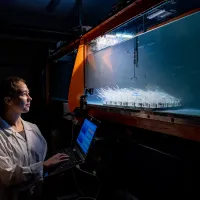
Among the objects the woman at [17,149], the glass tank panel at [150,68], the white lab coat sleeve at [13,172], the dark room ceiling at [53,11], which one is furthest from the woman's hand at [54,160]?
the dark room ceiling at [53,11]

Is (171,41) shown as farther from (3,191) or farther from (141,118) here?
(3,191)

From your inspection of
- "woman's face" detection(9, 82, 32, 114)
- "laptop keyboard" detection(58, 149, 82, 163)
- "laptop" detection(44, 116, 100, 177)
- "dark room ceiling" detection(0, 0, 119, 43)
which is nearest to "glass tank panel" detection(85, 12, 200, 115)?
"laptop" detection(44, 116, 100, 177)

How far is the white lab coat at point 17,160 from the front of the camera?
1.07m

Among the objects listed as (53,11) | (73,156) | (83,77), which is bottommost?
(73,156)

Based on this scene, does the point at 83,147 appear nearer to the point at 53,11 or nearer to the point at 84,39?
the point at 84,39

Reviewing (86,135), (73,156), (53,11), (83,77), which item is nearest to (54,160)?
(73,156)

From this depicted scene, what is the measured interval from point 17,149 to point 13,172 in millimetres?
166

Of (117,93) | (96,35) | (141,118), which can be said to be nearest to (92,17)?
(96,35)

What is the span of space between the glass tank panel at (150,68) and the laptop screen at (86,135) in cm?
22

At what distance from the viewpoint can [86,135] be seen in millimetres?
1360

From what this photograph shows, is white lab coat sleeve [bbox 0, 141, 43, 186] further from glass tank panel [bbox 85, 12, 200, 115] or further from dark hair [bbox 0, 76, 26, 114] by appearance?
glass tank panel [bbox 85, 12, 200, 115]

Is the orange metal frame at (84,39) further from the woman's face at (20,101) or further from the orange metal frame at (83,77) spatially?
the woman's face at (20,101)

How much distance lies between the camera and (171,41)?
1.32 metres

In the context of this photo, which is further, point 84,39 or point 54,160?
point 84,39
